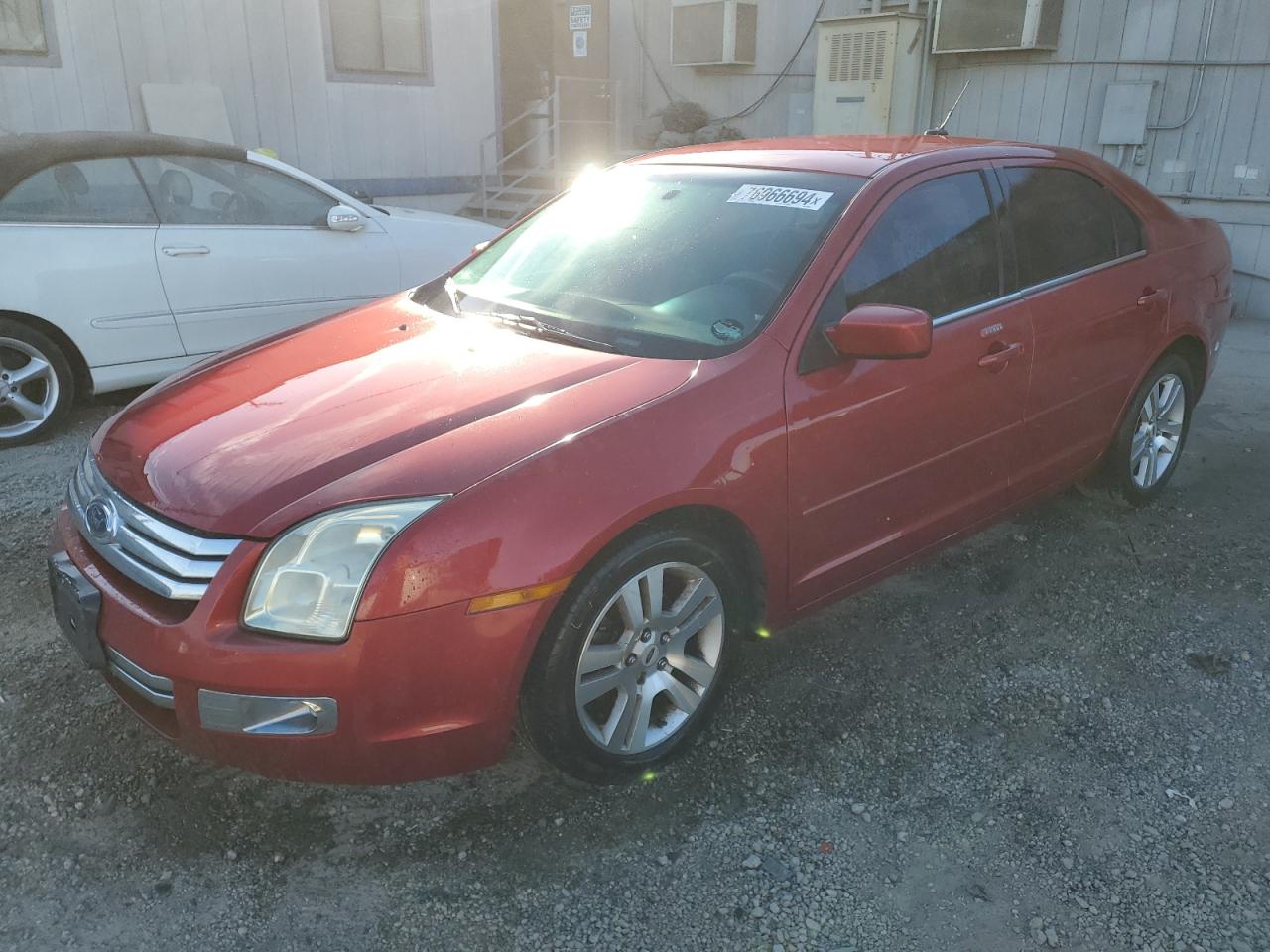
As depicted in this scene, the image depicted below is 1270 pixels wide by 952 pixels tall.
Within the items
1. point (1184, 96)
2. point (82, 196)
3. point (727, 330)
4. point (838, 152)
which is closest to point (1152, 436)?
point (838, 152)

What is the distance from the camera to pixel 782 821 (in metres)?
2.60

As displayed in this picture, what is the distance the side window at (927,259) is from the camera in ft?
9.79

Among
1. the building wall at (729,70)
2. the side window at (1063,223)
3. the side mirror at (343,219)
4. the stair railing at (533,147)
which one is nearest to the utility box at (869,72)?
the building wall at (729,70)

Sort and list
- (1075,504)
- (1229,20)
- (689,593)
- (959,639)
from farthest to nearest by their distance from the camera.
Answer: (1229,20)
(1075,504)
(959,639)
(689,593)

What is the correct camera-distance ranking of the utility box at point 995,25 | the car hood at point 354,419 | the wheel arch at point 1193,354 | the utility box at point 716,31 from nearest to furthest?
the car hood at point 354,419 < the wheel arch at point 1193,354 < the utility box at point 995,25 < the utility box at point 716,31

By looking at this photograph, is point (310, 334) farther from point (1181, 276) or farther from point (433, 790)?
point (1181, 276)

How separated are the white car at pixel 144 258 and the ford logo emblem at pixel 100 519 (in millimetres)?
2928

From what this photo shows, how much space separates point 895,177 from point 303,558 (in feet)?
6.93

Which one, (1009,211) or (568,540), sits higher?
(1009,211)

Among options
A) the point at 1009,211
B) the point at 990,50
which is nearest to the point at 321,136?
the point at 990,50

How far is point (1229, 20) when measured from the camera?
331 inches

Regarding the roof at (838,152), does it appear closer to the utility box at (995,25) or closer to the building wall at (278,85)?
the utility box at (995,25)

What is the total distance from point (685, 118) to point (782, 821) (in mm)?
10211

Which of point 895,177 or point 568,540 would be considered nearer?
point 568,540
